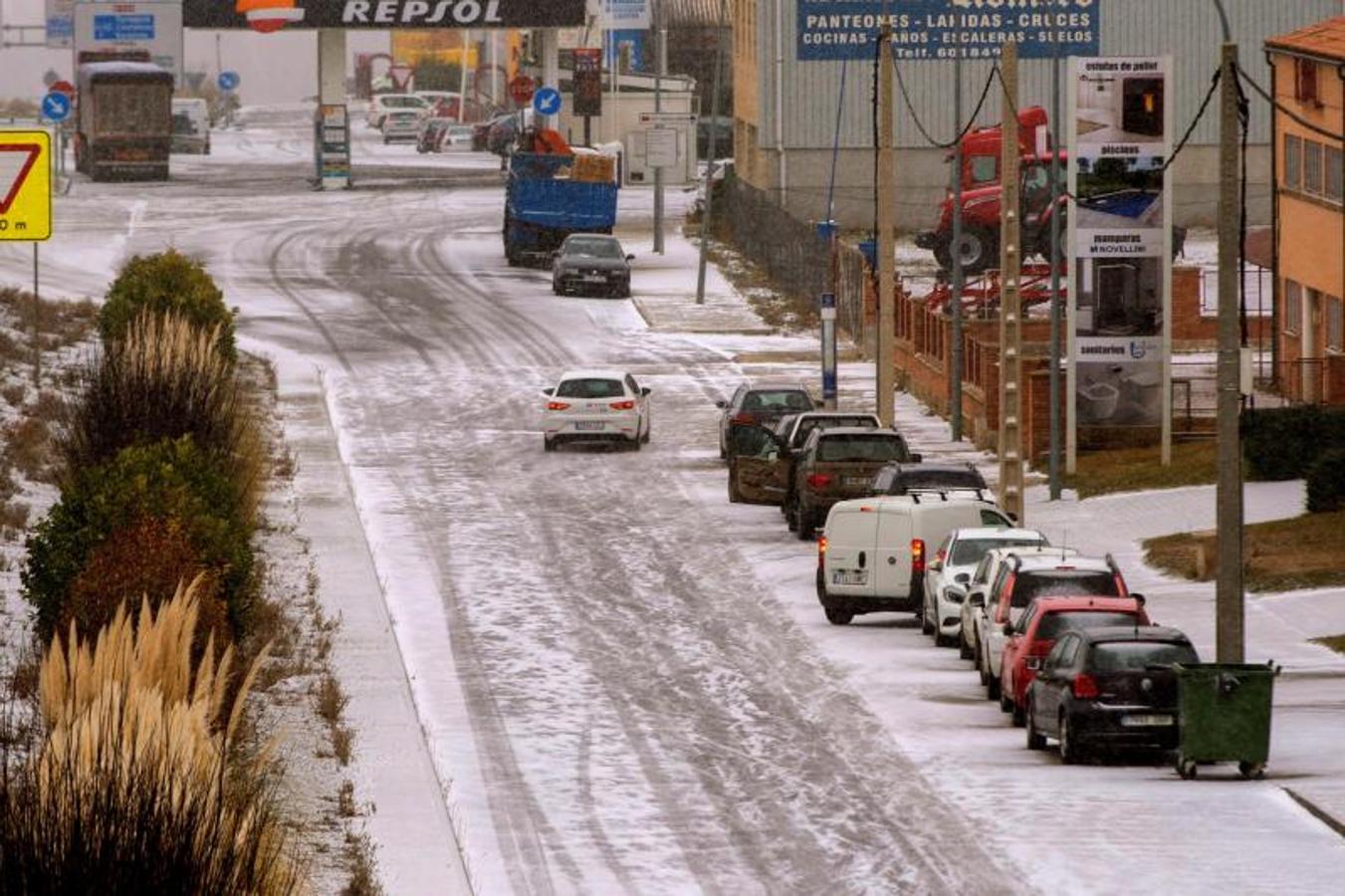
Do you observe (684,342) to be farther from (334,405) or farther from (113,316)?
(113,316)

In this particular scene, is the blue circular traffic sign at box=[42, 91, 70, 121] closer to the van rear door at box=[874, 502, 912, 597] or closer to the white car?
the white car

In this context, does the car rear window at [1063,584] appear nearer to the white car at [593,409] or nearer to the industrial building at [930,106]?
the white car at [593,409]

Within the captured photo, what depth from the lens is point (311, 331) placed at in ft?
212

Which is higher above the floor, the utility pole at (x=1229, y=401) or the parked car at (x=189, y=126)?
the parked car at (x=189, y=126)

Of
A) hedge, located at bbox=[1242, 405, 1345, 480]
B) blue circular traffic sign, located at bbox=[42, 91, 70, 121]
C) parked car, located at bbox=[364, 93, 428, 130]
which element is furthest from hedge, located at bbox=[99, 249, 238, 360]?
parked car, located at bbox=[364, 93, 428, 130]

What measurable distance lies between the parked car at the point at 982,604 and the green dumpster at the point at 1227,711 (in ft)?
15.4

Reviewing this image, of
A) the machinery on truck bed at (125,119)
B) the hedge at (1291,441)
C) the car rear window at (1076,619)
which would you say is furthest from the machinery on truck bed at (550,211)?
the car rear window at (1076,619)

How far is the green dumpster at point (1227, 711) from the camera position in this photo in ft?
77.7

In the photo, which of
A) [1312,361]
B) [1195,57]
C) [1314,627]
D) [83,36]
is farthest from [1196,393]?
[83,36]

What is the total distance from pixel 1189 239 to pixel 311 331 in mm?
26504

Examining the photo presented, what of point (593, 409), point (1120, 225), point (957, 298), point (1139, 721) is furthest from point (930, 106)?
point (1139, 721)

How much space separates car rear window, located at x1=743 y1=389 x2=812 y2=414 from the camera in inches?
1859

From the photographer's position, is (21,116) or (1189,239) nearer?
(1189,239)

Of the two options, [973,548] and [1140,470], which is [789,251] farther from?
[973,548]
